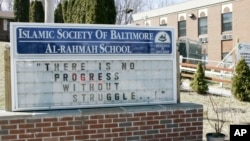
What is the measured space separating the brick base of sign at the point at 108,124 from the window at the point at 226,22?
72.5 feet

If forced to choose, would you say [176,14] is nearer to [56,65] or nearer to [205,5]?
[205,5]

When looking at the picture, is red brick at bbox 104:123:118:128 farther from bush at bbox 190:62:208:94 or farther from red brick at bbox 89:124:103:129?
bush at bbox 190:62:208:94

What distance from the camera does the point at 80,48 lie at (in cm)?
535

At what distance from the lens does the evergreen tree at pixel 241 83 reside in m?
11.2

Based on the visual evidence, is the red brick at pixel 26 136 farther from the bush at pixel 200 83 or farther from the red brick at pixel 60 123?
the bush at pixel 200 83

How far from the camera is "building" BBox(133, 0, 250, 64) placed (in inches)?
995

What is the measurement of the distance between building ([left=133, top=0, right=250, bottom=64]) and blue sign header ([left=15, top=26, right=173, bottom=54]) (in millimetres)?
18527

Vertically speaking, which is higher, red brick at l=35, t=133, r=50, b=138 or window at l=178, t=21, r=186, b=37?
window at l=178, t=21, r=186, b=37

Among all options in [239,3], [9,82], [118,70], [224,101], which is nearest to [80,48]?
[118,70]

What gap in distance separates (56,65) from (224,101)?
7.47 metres

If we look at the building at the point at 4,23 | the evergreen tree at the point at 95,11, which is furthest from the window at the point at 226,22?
the building at the point at 4,23

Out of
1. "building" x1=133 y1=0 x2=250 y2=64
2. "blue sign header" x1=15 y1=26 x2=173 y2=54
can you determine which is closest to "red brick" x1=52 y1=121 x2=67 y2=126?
"blue sign header" x1=15 y1=26 x2=173 y2=54

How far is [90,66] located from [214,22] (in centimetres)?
2405

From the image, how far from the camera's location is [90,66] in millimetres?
5414
